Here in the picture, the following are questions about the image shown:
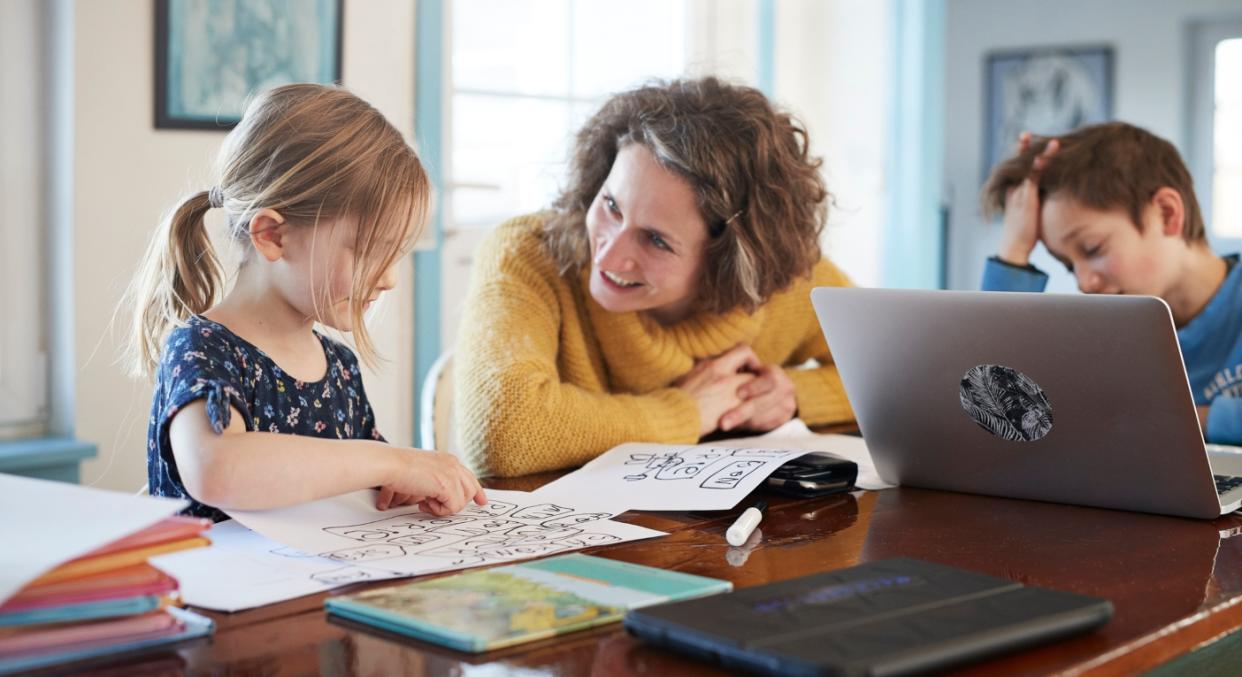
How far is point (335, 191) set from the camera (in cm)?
119

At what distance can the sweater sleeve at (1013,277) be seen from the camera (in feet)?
6.82

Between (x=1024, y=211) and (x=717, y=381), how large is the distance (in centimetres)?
63

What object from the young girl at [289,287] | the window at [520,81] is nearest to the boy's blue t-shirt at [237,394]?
the young girl at [289,287]

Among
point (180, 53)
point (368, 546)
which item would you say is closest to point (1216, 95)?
point (180, 53)

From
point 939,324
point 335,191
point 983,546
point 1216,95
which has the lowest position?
point 983,546

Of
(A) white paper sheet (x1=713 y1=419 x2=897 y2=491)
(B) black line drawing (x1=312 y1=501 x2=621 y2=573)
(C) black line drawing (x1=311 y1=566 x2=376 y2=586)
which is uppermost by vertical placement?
(C) black line drawing (x1=311 y1=566 x2=376 y2=586)

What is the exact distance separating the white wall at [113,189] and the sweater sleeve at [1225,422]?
130 cm

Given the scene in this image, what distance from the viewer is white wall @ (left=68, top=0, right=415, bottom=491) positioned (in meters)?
2.25

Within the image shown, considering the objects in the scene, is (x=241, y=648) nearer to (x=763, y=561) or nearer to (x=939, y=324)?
(x=763, y=561)

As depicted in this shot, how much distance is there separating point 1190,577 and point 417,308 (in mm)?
2140

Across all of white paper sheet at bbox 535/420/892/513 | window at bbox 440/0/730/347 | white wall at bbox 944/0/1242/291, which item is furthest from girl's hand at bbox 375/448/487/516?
white wall at bbox 944/0/1242/291

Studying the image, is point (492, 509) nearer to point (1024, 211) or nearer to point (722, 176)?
point (722, 176)

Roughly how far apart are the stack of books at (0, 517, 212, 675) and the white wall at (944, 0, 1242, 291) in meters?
6.00

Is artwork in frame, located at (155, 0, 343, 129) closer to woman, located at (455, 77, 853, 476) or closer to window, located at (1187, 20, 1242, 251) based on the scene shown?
woman, located at (455, 77, 853, 476)
